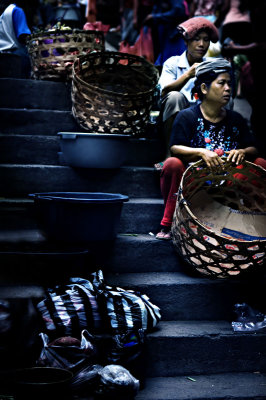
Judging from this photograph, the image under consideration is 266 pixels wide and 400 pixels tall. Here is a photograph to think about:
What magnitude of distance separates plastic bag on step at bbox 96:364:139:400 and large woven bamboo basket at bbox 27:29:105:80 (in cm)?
298

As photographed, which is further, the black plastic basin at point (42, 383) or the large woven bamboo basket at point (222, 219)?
the large woven bamboo basket at point (222, 219)

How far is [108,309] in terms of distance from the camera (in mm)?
2434

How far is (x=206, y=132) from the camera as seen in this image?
10.4ft

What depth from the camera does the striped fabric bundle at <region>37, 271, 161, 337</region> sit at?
2.35 m

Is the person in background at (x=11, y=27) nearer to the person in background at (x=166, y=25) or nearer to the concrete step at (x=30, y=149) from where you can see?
the person in background at (x=166, y=25)

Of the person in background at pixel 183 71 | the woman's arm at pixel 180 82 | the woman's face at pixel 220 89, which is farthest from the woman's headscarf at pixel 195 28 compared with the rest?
the woman's face at pixel 220 89

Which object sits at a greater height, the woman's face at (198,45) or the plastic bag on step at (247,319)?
the woman's face at (198,45)

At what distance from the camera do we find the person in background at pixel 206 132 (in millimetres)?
2986

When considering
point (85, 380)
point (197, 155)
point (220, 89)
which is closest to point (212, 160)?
point (197, 155)

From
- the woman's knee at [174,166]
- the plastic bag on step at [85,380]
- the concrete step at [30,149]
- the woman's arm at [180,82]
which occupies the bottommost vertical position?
the plastic bag on step at [85,380]

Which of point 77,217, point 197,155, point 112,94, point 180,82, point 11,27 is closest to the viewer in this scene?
point 77,217

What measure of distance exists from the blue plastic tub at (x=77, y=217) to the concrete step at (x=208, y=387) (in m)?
0.97

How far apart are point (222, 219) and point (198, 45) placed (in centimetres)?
178

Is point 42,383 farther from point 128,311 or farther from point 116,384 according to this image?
point 128,311
